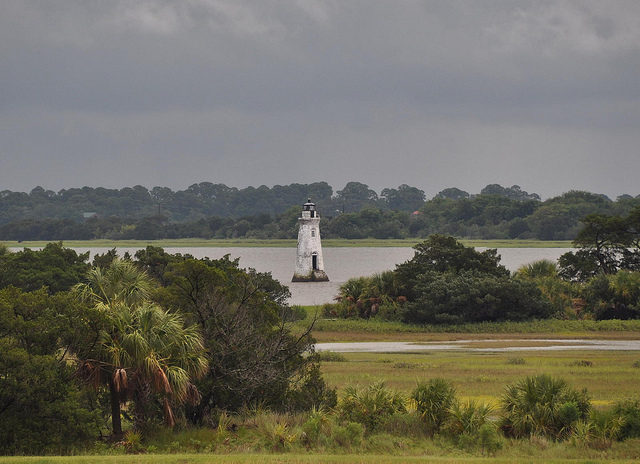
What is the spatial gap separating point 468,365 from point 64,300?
17610 mm

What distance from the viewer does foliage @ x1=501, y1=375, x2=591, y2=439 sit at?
65.3 ft

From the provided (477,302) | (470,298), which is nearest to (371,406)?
(477,302)

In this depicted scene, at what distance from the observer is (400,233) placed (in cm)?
19275

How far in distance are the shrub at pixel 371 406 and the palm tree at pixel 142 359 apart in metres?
3.29

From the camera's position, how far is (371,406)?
69.3ft

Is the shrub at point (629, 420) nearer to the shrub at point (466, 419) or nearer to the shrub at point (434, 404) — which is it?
the shrub at point (466, 419)

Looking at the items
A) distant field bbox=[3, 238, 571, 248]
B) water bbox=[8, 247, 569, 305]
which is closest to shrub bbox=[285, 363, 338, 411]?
water bbox=[8, 247, 569, 305]

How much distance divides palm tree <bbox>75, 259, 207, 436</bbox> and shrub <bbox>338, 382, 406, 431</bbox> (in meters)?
3.29

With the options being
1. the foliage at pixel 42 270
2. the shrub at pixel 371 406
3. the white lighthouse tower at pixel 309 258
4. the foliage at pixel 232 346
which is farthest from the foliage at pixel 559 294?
the shrub at pixel 371 406

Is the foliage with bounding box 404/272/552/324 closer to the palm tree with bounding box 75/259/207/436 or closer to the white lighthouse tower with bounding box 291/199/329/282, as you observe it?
the palm tree with bounding box 75/259/207/436

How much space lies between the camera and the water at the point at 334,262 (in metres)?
85.1

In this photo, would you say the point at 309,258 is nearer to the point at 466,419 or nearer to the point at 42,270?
the point at 42,270

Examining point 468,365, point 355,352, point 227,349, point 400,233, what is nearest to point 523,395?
point 227,349

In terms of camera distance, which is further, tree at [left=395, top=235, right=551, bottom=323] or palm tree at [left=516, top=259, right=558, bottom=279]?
palm tree at [left=516, top=259, right=558, bottom=279]
